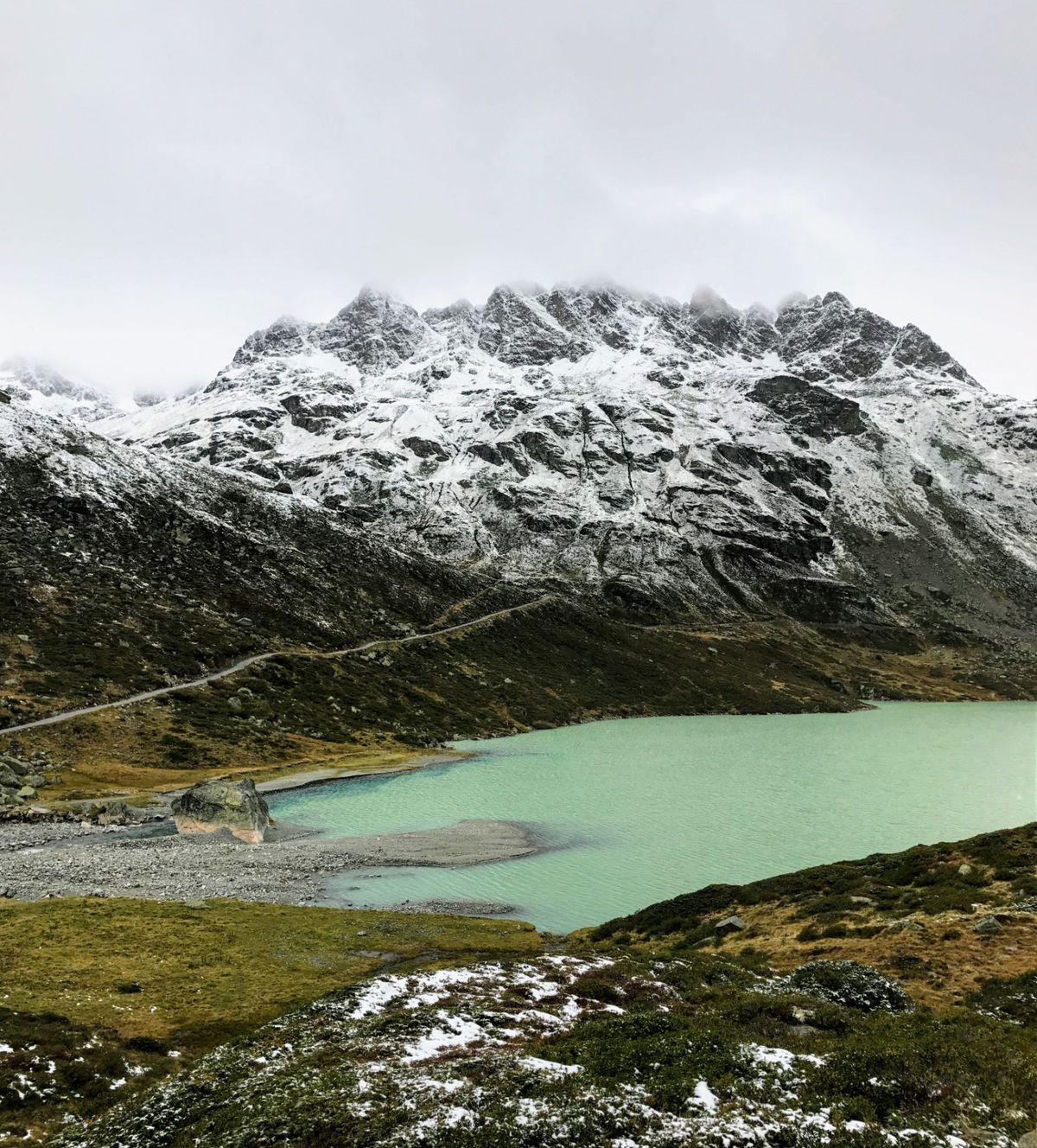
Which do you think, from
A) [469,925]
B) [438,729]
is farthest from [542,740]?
[469,925]

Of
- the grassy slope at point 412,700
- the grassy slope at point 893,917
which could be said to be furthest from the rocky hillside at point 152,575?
the grassy slope at point 893,917

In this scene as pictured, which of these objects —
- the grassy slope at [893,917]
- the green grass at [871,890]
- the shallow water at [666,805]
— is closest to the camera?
the grassy slope at [893,917]

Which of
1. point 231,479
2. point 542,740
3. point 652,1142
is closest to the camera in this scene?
point 652,1142

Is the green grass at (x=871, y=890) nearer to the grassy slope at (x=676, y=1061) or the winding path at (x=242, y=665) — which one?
the grassy slope at (x=676, y=1061)

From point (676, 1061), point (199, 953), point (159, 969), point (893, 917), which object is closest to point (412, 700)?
point (199, 953)

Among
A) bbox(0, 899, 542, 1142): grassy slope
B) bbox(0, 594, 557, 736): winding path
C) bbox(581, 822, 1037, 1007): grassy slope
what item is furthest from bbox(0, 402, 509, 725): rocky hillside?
bbox(581, 822, 1037, 1007): grassy slope

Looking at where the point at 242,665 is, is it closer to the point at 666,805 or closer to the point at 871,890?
the point at 666,805

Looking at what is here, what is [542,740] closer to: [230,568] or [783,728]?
[783,728]
